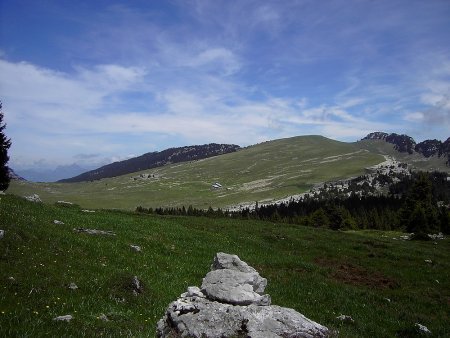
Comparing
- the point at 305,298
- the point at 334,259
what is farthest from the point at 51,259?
the point at 334,259

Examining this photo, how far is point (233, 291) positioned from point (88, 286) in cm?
629

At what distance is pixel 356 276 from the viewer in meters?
28.1

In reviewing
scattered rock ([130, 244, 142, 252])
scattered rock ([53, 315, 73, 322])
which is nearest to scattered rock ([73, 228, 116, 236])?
scattered rock ([130, 244, 142, 252])

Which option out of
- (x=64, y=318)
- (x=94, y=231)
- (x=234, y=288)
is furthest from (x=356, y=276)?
(x=64, y=318)

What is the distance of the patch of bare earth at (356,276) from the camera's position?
86.4 ft

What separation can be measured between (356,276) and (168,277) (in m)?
15.7

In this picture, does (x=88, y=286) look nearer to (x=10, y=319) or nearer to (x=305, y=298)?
(x=10, y=319)

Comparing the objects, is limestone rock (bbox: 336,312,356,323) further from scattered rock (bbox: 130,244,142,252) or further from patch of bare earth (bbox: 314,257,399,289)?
scattered rock (bbox: 130,244,142,252)

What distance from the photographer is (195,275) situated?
2092 cm

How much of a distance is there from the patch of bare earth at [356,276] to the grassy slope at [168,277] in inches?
3.3

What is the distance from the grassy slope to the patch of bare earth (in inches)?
3.3

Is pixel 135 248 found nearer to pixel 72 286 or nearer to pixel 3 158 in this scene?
pixel 72 286

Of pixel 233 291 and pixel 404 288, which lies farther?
pixel 404 288

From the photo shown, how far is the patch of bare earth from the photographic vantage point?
86.4 ft
